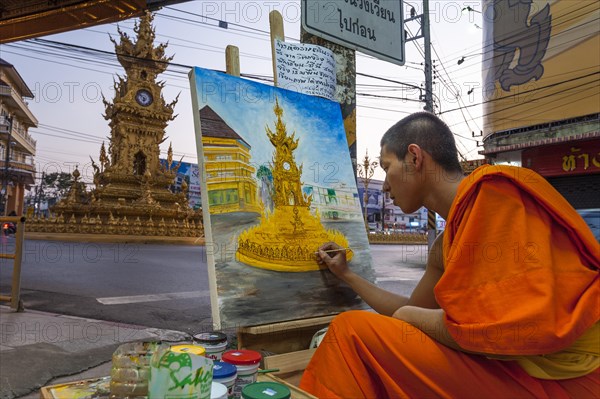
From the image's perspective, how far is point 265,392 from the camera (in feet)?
3.39

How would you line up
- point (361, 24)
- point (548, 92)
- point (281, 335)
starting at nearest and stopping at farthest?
point (281, 335), point (361, 24), point (548, 92)

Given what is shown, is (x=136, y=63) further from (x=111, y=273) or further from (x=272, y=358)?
(x=272, y=358)

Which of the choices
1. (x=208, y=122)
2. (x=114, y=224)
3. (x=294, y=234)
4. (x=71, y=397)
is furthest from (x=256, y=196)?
(x=114, y=224)

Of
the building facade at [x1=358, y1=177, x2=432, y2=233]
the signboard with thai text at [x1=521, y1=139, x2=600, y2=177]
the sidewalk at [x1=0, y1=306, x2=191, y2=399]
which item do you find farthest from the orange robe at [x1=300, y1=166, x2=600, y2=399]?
the building facade at [x1=358, y1=177, x2=432, y2=233]

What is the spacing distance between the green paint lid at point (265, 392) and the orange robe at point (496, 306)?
11.4 inches

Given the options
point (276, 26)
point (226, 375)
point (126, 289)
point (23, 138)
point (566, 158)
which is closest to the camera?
point (226, 375)

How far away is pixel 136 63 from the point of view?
20.7m

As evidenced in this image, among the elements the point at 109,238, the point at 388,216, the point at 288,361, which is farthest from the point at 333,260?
the point at 388,216

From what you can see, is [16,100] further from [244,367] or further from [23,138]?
[244,367]

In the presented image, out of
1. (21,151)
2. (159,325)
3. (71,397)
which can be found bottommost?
(159,325)

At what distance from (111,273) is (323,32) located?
268 inches

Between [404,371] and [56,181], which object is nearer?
[404,371]

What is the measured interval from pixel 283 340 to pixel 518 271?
1.32 metres

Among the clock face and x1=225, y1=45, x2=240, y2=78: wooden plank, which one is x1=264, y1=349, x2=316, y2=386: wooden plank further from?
the clock face
